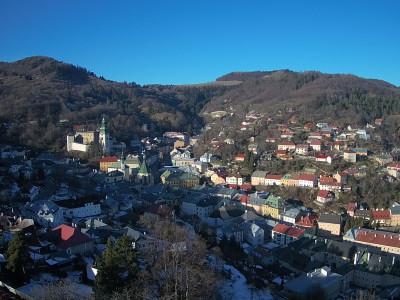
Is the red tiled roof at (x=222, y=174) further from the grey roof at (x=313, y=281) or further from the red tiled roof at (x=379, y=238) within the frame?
the grey roof at (x=313, y=281)

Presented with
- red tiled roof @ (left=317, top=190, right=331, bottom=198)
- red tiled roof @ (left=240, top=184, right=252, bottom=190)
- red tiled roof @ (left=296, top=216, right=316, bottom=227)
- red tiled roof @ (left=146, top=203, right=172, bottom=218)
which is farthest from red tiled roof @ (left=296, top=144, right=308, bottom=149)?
red tiled roof @ (left=146, top=203, right=172, bottom=218)

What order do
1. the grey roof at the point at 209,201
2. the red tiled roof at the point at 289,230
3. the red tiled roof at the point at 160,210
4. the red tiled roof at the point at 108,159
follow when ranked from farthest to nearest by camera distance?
the red tiled roof at the point at 108,159 < the grey roof at the point at 209,201 < the red tiled roof at the point at 160,210 < the red tiled roof at the point at 289,230

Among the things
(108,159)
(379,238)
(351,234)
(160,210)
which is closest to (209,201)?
(160,210)

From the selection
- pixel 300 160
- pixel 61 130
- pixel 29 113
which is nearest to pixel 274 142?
pixel 300 160

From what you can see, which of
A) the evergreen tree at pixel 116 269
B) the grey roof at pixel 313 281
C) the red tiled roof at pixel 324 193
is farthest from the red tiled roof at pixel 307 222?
the evergreen tree at pixel 116 269

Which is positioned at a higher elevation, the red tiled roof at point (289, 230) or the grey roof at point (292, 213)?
the grey roof at point (292, 213)

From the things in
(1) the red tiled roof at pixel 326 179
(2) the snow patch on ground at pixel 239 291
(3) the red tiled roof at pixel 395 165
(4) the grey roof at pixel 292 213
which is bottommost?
(2) the snow patch on ground at pixel 239 291

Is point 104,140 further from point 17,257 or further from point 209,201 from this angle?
point 17,257
